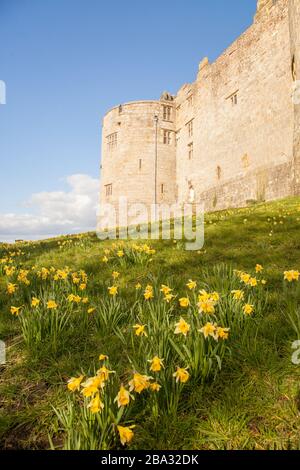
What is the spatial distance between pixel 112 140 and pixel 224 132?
44.2 feet

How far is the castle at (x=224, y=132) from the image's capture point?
17484mm

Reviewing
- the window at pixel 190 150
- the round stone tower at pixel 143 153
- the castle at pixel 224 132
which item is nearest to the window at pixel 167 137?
the round stone tower at pixel 143 153

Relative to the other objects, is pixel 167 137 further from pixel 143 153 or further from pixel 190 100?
pixel 190 100

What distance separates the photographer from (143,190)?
30.8 m

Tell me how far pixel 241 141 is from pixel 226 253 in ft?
60.6

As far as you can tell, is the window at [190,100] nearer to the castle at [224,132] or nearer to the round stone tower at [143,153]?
the castle at [224,132]

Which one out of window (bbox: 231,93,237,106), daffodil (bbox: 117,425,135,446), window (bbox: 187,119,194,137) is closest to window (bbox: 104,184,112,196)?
window (bbox: 187,119,194,137)

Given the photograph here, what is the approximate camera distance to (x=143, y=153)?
31.0m

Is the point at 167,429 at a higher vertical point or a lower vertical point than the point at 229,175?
lower

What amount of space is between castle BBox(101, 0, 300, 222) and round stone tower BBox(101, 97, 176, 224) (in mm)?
101

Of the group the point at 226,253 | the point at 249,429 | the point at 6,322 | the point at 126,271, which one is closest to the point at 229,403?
the point at 249,429

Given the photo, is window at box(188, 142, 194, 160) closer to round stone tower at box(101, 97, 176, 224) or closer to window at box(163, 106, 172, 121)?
round stone tower at box(101, 97, 176, 224)

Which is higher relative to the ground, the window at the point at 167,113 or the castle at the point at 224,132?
the window at the point at 167,113

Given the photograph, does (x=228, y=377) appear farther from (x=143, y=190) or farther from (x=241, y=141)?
(x=143, y=190)
